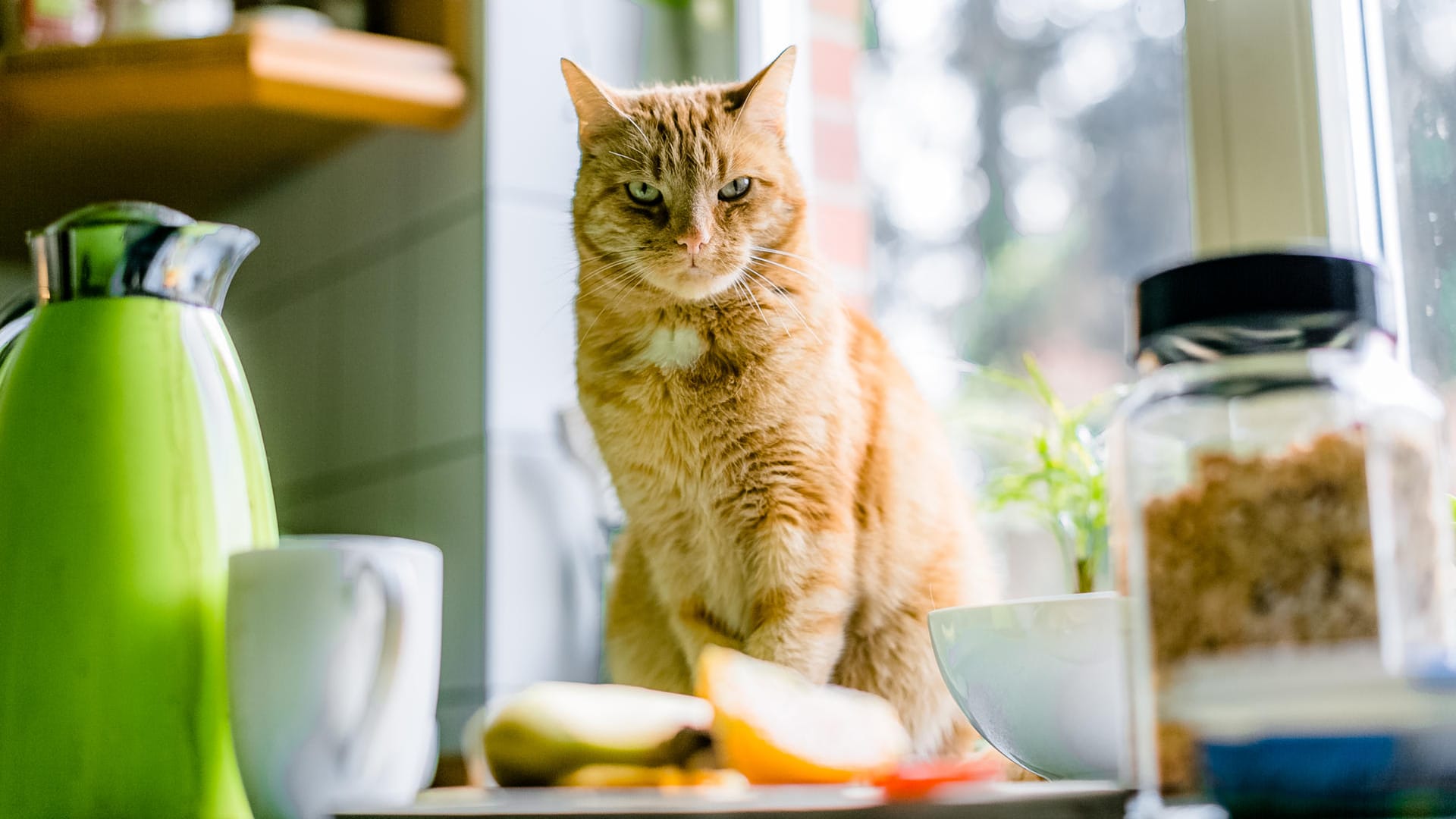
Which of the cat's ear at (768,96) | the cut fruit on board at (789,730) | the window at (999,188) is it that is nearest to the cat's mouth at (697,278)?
the cat's ear at (768,96)

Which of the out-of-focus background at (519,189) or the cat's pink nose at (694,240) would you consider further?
the out-of-focus background at (519,189)

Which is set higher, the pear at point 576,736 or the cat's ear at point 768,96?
the cat's ear at point 768,96

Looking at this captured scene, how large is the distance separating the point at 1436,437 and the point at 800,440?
0.54m

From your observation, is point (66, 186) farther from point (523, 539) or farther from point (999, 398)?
point (999, 398)

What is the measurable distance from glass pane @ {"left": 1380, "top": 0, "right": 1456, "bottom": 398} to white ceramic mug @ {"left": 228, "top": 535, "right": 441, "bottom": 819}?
774mm

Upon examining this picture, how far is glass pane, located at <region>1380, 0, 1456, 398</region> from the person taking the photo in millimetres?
974

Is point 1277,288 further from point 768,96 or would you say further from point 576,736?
point 768,96

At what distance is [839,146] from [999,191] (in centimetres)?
22

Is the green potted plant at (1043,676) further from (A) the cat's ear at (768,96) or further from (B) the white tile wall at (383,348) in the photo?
(B) the white tile wall at (383,348)

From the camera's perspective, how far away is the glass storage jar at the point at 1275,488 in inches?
18.2

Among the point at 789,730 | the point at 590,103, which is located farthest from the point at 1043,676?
the point at 590,103

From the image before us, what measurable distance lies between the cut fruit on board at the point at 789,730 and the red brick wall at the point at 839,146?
3.19ft

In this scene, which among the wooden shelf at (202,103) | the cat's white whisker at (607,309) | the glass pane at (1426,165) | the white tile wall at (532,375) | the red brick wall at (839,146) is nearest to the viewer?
the glass pane at (1426,165)

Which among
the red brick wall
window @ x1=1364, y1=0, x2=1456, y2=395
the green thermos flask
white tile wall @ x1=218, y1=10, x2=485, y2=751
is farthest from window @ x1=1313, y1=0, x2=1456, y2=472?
white tile wall @ x1=218, y1=10, x2=485, y2=751
